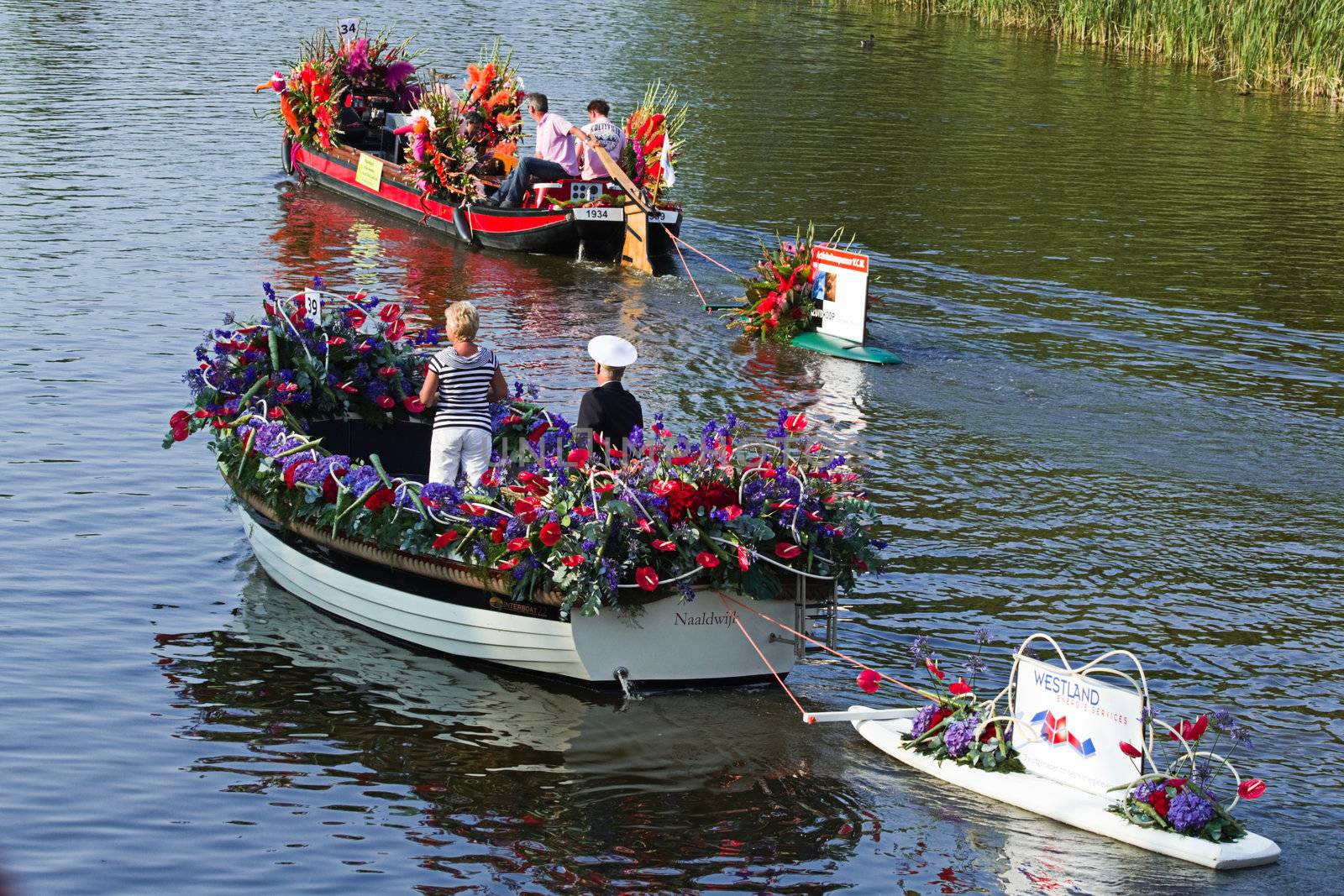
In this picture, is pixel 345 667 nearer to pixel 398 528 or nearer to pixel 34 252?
pixel 398 528

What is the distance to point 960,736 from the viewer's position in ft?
27.9

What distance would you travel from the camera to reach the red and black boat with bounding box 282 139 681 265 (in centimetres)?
2022

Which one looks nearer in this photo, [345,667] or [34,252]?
[345,667]

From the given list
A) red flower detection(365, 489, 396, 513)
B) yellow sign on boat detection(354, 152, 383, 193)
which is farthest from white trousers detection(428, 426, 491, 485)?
yellow sign on boat detection(354, 152, 383, 193)

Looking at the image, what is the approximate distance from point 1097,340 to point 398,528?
32.2ft

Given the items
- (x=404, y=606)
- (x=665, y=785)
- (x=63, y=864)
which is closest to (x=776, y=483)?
(x=665, y=785)

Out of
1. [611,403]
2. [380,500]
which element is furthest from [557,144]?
[380,500]

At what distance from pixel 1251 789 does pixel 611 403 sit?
13.6ft

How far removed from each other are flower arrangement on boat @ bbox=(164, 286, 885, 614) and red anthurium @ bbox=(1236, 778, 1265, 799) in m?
2.37

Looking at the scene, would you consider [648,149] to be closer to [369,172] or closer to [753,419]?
[369,172]

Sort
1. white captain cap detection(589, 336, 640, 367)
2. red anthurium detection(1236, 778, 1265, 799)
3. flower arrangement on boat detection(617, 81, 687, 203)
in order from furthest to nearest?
flower arrangement on boat detection(617, 81, 687, 203)
white captain cap detection(589, 336, 640, 367)
red anthurium detection(1236, 778, 1265, 799)

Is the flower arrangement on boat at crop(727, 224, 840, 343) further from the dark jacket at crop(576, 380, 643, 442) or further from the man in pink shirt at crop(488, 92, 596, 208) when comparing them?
the dark jacket at crop(576, 380, 643, 442)

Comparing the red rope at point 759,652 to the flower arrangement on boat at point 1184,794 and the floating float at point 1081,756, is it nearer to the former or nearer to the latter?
the floating float at point 1081,756

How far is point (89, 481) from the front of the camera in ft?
41.7
